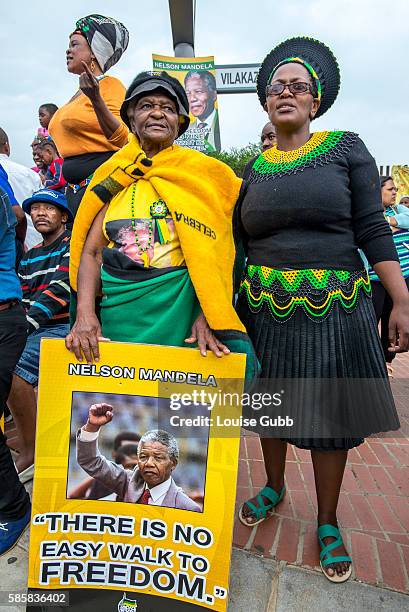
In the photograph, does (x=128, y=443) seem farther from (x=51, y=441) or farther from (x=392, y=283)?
(x=392, y=283)

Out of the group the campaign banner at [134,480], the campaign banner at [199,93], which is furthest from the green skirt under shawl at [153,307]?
the campaign banner at [199,93]

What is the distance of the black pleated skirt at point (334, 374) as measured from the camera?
5.53ft

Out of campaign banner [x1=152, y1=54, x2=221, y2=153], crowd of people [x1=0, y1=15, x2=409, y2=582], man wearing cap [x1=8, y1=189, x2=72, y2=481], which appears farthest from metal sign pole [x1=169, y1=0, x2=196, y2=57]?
crowd of people [x1=0, y1=15, x2=409, y2=582]

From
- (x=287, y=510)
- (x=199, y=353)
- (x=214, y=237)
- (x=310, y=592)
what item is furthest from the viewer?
(x=287, y=510)

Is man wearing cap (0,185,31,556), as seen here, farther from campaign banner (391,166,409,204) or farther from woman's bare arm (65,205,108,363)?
campaign banner (391,166,409,204)

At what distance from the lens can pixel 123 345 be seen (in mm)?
1474

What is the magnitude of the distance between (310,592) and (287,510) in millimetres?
501

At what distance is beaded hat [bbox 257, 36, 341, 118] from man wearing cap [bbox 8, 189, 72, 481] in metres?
1.66

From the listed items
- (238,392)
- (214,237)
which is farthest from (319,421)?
(214,237)

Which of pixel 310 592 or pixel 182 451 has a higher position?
pixel 182 451

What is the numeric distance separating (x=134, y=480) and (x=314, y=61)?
1.81 m

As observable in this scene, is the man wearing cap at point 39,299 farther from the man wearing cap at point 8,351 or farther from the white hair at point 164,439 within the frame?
the white hair at point 164,439

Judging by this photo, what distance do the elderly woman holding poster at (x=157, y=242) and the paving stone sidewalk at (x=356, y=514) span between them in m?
1.04

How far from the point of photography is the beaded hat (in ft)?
5.92
